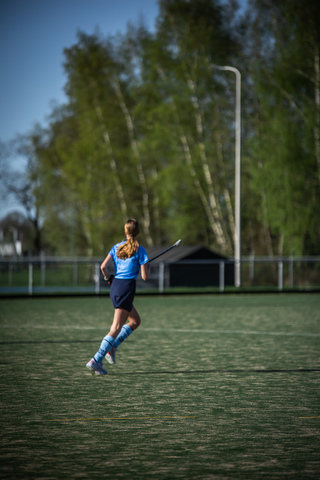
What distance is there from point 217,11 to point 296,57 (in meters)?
6.45

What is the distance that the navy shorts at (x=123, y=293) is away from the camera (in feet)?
28.9

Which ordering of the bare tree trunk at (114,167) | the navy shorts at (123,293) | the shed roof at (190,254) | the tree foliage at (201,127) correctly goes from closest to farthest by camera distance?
the navy shorts at (123,293) → the shed roof at (190,254) → the tree foliage at (201,127) → the bare tree trunk at (114,167)

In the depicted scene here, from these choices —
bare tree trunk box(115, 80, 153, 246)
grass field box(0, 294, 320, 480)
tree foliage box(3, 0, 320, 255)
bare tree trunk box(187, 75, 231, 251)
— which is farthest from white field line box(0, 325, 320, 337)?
bare tree trunk box(115, 80, 153, 246)

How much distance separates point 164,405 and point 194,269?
967 inches

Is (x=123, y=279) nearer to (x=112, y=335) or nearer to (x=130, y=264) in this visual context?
(x=130, y=264)

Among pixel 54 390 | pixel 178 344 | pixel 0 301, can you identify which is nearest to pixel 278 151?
pixel 0 301

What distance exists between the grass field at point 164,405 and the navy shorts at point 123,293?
2.85ft

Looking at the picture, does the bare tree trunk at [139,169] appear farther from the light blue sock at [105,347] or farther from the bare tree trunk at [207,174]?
→ the light blue sock at [105,347]

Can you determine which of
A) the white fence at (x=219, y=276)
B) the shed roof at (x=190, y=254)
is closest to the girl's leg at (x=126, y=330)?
the white fence at (x=219, y=276)

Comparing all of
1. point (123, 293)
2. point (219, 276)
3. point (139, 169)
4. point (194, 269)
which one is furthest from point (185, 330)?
point (139, 169)

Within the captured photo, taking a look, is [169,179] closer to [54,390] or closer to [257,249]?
[257,249]

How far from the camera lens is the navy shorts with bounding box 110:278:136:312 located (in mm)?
8797

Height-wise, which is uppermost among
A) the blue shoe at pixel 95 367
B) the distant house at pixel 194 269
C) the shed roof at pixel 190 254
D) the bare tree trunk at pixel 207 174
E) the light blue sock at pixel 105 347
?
the bare tree trunk at pixel 207 174

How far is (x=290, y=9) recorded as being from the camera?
35625 millimetres
